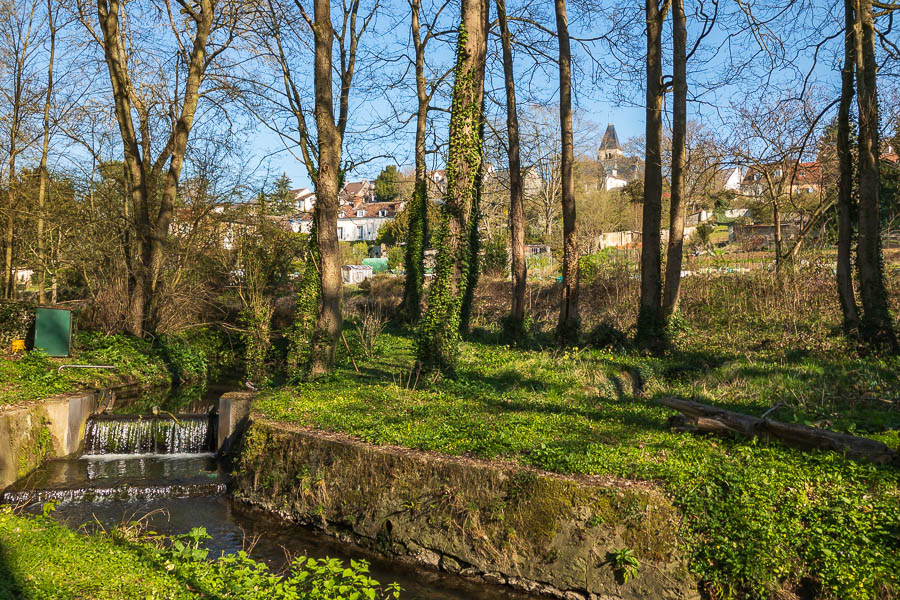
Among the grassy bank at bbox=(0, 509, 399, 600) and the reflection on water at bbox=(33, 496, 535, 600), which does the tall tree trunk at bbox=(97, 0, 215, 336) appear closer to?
the reflection on water at bbox=(33, 496, 535, 600)

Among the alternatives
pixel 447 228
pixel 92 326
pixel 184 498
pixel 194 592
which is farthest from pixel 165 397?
pixel 194 592

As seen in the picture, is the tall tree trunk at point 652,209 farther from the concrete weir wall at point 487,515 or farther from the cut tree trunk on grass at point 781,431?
the concrete weir wall at point 487,515

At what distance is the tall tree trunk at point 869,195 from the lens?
1270 cm

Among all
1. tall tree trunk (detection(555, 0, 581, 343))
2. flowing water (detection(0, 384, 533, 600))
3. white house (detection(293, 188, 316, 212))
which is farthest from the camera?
white house (detection(293, 188, 316, 212))

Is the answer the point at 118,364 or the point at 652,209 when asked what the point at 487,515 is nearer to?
the point at 652,209

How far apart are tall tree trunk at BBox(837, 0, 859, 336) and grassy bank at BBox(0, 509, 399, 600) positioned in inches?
491

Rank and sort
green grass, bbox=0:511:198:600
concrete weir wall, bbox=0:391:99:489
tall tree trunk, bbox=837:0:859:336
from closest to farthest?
1. green grass, bbox=0:511:198:600
2. concrete weir wall, bbox=0:391:99:489
3. tall tree trunk, bbox=837:0:859:336

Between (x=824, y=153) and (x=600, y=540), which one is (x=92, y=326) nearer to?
(x=600, y=540)

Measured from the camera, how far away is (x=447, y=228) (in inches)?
481

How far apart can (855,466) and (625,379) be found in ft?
20.2

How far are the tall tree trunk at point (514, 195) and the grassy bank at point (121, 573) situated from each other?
13237mm

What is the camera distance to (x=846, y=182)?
13.7 metres

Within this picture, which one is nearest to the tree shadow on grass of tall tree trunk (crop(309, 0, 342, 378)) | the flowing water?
the flowing water

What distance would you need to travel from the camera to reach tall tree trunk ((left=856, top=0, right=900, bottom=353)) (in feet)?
41.7
